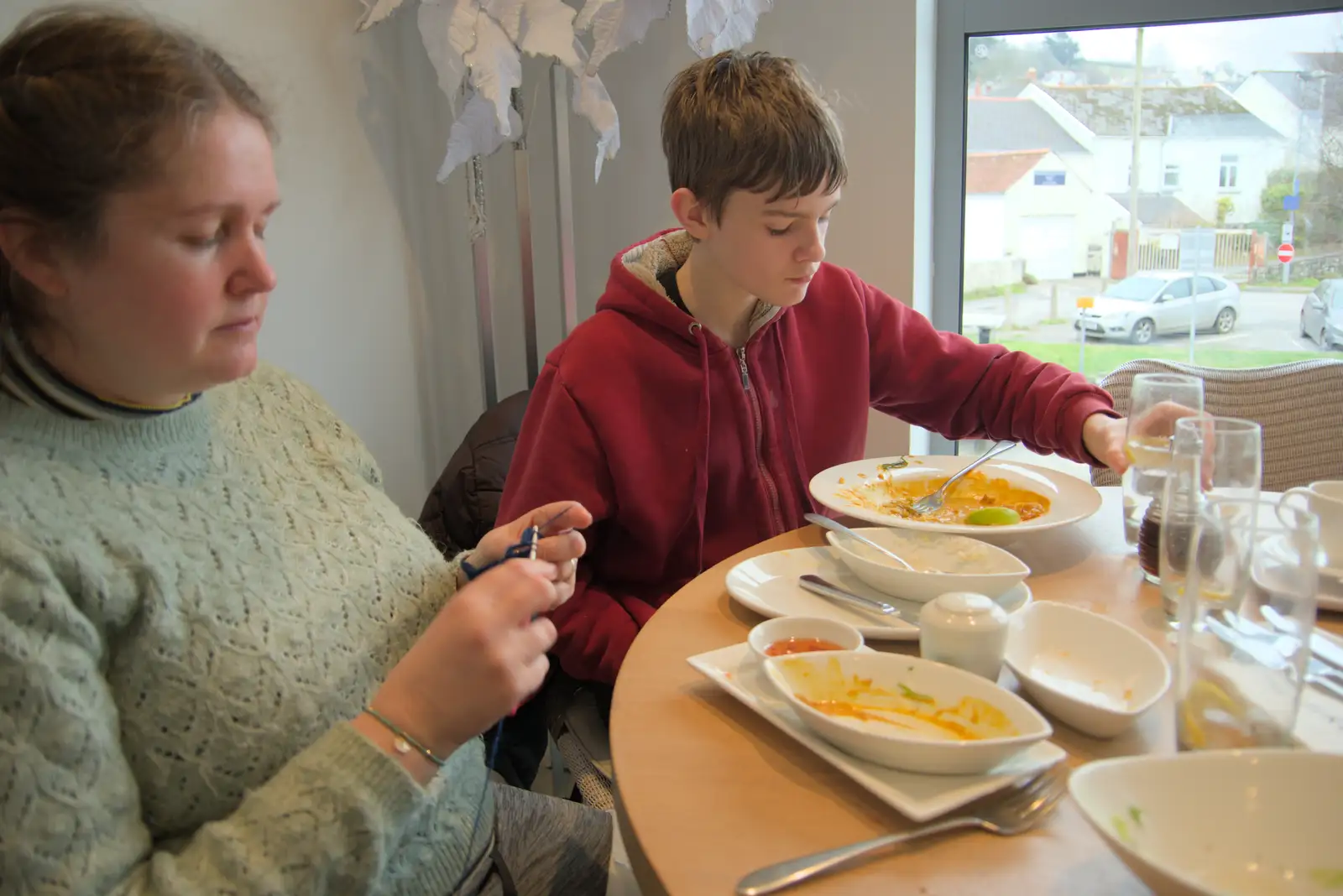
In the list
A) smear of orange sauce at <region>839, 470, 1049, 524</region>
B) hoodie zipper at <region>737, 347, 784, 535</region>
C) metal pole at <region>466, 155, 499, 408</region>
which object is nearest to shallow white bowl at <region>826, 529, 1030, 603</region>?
smear of orange sauce at <region>839, 470, 1049, 524</region>

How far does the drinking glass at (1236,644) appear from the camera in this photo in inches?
29.7

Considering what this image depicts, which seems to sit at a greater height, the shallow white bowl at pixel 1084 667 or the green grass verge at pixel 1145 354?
the green grass verge at pixel 1145 354

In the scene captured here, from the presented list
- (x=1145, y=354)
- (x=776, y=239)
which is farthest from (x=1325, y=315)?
(x=776, y=239)

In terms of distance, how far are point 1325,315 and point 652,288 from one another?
1.73m

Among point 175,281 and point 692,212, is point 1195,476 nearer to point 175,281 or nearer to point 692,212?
point 692,212

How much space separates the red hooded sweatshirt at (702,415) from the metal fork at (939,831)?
647 mm

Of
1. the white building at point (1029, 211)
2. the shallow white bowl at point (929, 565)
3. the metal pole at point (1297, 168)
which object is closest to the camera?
the shallow white bowl at point (929, 565)

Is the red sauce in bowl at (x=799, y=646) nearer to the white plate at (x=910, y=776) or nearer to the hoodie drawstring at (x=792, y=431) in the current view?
the white plate at (x=910, y=776)

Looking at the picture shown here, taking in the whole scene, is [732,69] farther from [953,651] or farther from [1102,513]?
[953,651]

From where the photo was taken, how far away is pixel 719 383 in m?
1.55

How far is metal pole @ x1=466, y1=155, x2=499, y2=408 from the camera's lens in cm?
226

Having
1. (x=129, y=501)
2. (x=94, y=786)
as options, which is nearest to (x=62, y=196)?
(x=129, y=501)

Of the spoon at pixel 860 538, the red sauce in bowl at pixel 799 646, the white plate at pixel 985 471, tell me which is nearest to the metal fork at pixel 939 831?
the red sauce in bowl at pixel 799 646

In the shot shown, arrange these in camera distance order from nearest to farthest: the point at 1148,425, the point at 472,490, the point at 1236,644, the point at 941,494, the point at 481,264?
the point at 1236,644
the point at 1148,425
the point at 941,494
the point at 472,490
the point at 481,264
